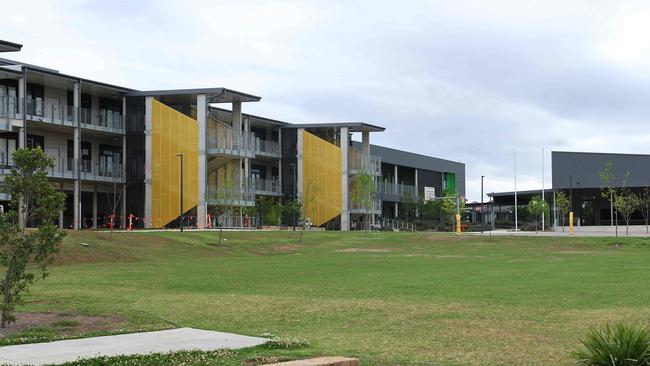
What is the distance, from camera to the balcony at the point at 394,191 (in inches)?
3904

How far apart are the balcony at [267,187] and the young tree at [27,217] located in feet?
208

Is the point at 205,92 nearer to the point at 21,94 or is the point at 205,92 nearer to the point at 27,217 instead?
the point at 21,94

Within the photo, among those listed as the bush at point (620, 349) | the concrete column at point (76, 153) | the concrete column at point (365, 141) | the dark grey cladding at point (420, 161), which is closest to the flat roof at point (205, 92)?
the concrete column at point (76, 153)

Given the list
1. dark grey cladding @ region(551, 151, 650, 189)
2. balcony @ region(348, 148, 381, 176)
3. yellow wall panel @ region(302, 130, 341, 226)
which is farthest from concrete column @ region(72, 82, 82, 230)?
dark grey cladding @ region(551, 151, 650, 189)

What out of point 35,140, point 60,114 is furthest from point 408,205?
point 35,140

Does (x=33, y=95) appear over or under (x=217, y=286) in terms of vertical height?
over

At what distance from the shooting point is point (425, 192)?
379ft

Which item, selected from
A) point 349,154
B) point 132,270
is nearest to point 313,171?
point 349,154

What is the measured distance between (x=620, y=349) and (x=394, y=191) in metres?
94.1

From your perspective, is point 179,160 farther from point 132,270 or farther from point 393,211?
point 393,211

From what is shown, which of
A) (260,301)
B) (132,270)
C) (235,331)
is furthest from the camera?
(132,270)

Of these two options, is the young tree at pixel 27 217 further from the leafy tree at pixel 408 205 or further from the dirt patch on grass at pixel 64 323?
the leafy tree at pixel 408 205

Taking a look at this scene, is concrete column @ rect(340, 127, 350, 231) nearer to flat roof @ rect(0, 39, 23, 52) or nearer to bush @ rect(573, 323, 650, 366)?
flat roof @ rect(0, 39, 23, 52)

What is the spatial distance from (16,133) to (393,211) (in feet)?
191
